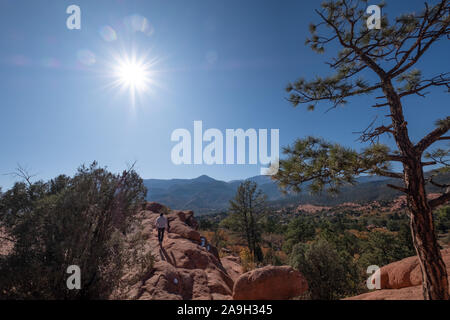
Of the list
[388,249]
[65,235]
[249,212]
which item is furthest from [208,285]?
[388,249]

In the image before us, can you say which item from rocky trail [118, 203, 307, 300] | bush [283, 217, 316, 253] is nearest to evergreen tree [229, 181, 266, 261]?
bush [283, 217, 316, 253]

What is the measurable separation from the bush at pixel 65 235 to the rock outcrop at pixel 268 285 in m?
3.82

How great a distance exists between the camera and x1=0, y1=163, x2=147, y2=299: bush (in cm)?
409

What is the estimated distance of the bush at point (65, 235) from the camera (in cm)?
409

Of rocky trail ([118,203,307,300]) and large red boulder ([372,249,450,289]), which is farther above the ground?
large red boulder ([372,249,450,289])

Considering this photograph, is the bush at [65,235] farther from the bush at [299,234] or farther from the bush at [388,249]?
the bush at [299,234]

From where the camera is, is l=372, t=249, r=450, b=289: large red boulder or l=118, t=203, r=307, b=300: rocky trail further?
l=118, t=203, r=307, b=300: rocky trail

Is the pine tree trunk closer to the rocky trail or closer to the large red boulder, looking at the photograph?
the large red boulder

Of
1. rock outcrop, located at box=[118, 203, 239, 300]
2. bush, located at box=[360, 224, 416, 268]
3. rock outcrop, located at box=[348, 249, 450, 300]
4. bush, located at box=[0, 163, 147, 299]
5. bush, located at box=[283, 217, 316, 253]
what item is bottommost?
bush, located at box=[283, 217, 316, 253]

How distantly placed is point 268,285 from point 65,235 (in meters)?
6.19

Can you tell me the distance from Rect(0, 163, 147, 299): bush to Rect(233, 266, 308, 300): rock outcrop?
3816 mm

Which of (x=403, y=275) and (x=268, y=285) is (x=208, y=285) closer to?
(x=268, y=285)

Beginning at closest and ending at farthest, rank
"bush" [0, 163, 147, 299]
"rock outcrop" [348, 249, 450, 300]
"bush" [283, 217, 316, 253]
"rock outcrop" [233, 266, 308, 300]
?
"bush" [0, 163, 147, 299], "rock outcrop" [348, 249, 450, 300], "rock outcrop" [233, 266, 308, 300], "bush" [283, 217, 316, 253]

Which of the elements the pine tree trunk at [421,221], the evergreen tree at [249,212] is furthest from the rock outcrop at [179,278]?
the evergreen tree at [249,212]
